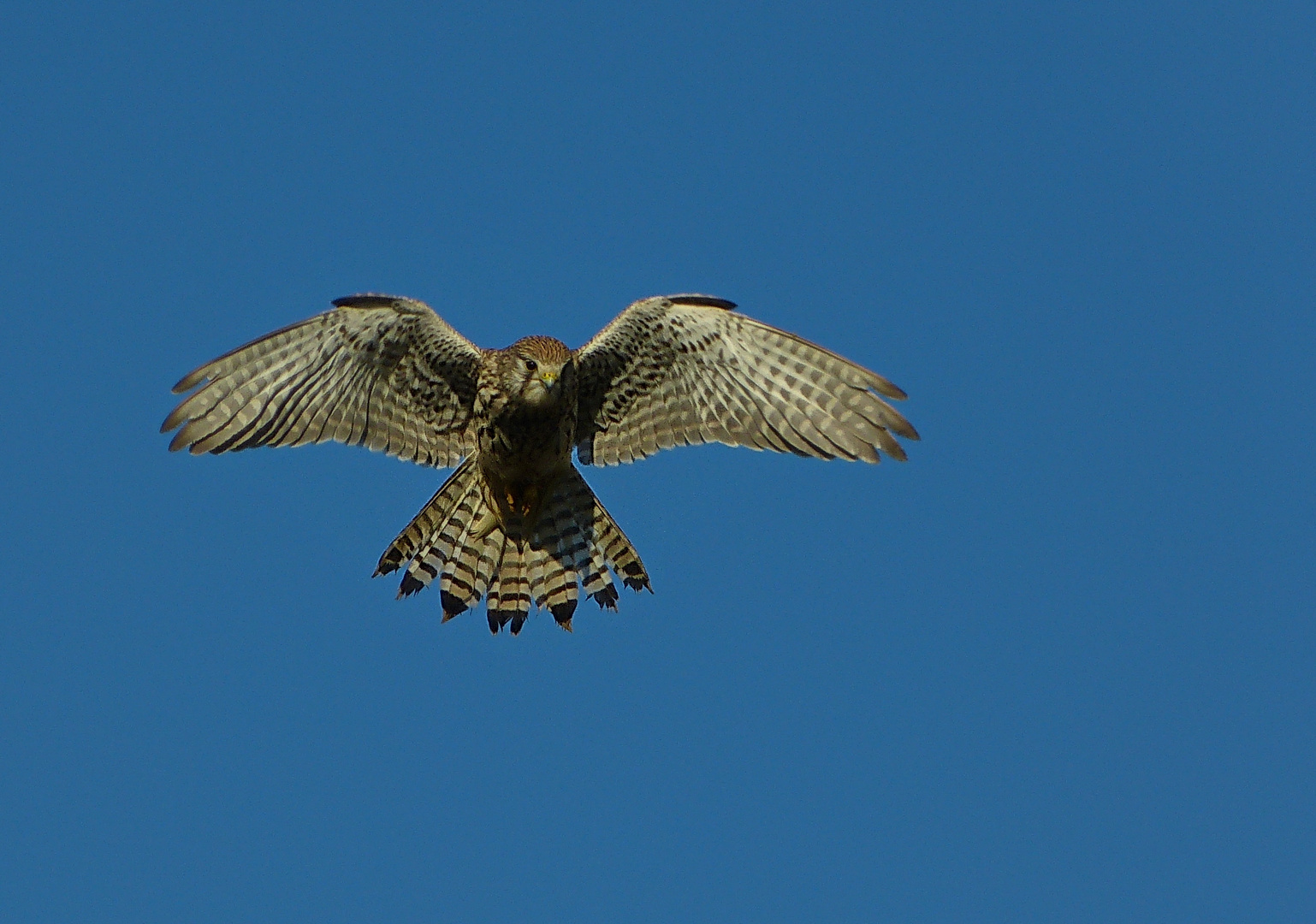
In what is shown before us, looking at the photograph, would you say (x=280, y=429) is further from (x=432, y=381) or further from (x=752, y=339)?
(x=752, y=339)

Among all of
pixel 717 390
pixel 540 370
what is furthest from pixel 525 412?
pixel 717 390

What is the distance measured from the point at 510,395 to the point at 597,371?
90 centimetres

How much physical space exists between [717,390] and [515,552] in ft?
6.41

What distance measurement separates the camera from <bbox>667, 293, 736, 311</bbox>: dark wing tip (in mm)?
12719

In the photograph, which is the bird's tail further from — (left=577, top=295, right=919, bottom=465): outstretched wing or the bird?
(left=577, top=295, right=919, bottom=465): outstretched wing

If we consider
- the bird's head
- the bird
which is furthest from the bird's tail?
the bird's head

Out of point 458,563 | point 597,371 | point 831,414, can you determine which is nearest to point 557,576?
point 458,563

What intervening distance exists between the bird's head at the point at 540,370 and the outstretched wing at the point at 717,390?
1.60ft

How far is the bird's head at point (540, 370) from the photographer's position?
12594 millimetres

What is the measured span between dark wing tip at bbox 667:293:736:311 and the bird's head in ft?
2.91

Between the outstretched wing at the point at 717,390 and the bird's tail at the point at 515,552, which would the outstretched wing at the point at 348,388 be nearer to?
the bird's tail at the point at 515,552

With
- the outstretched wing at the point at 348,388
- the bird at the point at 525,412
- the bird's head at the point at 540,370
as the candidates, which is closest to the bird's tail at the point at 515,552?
the bird at the point at 525,412

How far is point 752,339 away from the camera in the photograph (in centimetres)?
1308

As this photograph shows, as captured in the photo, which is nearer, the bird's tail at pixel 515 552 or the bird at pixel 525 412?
the bird at pixel 525 412
